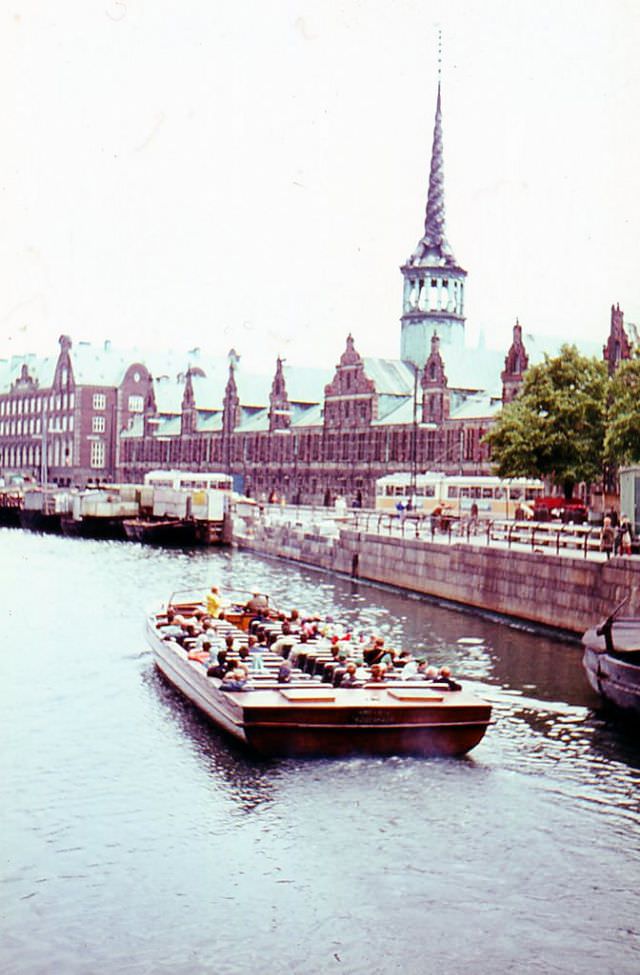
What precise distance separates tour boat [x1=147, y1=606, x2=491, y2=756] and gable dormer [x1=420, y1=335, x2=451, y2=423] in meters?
84.3

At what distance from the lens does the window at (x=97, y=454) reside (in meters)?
174

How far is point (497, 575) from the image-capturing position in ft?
156

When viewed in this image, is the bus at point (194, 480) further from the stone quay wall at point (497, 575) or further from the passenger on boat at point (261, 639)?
the passenger on boat at point (261, 639)

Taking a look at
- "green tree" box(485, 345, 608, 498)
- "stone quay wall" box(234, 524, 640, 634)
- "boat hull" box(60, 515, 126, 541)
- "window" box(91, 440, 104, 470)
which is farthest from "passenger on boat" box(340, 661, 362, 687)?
"window" box(91, 440, 104, 470)

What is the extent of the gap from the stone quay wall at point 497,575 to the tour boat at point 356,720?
46.9ft

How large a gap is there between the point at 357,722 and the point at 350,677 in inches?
67.9

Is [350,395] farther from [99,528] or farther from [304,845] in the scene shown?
[304,845]

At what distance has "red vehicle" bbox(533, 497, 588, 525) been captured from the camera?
62.3 meters

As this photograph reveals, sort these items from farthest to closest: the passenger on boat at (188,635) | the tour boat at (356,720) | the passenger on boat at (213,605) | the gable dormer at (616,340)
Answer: the gable dormer at (616,340), the passenger on boat at (213,605), the passenger on boat at (188,635), the tour boat at (356,720)

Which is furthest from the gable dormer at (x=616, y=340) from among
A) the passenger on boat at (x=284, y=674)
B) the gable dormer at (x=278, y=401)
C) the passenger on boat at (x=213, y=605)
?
the passenger on boat at (x=284, y=674)

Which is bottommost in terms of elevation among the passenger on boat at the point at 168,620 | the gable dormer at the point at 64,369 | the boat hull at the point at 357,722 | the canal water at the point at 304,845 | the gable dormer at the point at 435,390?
the canal water at the point at 304,845

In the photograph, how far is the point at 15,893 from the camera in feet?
59.5

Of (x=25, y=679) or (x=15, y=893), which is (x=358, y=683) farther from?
(x=25, y=679)

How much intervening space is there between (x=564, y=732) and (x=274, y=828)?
890 cm
